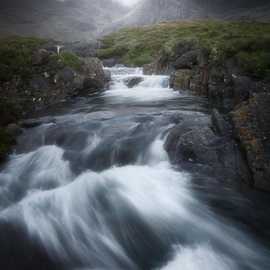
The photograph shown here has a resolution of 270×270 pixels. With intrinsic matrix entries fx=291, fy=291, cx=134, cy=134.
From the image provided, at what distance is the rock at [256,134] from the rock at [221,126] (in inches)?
10.2

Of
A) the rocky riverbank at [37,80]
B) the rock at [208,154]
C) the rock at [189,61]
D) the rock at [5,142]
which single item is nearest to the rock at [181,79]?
the rock at [189,61]

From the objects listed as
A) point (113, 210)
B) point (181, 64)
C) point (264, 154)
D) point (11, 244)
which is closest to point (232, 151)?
point (264, 154)

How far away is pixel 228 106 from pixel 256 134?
212 inches

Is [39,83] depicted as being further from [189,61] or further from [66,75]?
[189,61]

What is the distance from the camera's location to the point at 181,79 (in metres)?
17.5

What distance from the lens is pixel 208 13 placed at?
564 feet

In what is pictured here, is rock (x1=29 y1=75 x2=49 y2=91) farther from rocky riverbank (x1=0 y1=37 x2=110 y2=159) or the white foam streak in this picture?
the white foam streak

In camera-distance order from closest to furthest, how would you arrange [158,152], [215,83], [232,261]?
[232,261], [158,152], [215,83]

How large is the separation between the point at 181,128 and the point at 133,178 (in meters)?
2.47

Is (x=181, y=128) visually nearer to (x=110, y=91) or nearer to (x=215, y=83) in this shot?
(x=215, y=83)

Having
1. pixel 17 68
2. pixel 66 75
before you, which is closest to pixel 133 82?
Result: pixel 66 75

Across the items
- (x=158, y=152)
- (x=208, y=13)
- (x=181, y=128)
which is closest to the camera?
(x=158, y=152)

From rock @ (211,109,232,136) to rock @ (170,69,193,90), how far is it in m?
8.18

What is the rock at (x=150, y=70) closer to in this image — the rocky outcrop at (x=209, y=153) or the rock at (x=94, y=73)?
the rock at (x=94, y=73)
